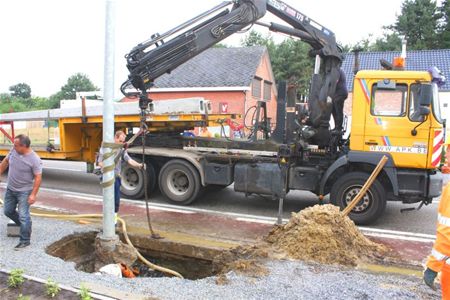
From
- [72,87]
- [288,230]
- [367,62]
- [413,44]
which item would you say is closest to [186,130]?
[288,230]

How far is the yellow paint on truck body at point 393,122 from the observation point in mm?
7215

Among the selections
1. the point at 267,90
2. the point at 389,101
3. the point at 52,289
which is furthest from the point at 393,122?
the point at 267,90

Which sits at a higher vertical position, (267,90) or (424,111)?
(267,90)

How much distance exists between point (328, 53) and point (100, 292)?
6.37 m

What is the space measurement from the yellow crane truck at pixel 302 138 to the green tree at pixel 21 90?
61817 mm

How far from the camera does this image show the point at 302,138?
8.42m

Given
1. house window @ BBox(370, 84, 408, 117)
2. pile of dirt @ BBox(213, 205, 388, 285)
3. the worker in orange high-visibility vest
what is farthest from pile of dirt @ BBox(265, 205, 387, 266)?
house window @ BBox(370, 84, 408, 117)

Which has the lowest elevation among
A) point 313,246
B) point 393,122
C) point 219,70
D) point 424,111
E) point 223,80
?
point 313,246

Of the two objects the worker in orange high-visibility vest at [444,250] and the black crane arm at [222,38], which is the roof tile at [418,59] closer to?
the black crane arm at [222,38]

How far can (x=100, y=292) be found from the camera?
429 centimetres

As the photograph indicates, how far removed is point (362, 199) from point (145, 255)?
392 centimetres

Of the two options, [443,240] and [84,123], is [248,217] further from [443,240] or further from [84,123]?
[443,240]

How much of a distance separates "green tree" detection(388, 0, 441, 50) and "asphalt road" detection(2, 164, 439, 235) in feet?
104

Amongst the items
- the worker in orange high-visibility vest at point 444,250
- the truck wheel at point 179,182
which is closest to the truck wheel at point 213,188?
the truck wheel at point 179,182
